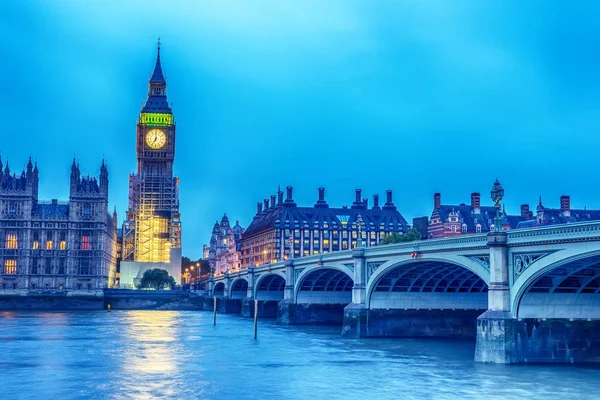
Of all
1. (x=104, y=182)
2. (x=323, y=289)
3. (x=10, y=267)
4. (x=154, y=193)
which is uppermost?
(x=154, y=193)

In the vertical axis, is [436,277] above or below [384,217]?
below

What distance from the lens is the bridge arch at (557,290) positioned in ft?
121

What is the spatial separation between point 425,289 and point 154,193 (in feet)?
396

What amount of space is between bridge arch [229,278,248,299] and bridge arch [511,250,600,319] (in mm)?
84356

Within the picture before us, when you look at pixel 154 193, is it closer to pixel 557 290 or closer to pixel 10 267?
pixel 10 267

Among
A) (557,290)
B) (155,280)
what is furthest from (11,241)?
(557,290)

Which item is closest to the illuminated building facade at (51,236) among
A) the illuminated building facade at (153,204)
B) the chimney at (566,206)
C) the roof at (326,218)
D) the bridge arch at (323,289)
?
the illuminated building facade at (153,204)

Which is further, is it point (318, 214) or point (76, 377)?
point (318, 214)

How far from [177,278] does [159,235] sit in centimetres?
1224

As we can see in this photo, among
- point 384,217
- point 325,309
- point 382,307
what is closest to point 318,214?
point 384,217

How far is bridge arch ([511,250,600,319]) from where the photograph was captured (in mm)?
36875

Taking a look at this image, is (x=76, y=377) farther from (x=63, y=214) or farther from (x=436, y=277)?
(x=63, y=214)

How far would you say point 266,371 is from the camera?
3856 cm

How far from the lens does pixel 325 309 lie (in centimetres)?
8125
